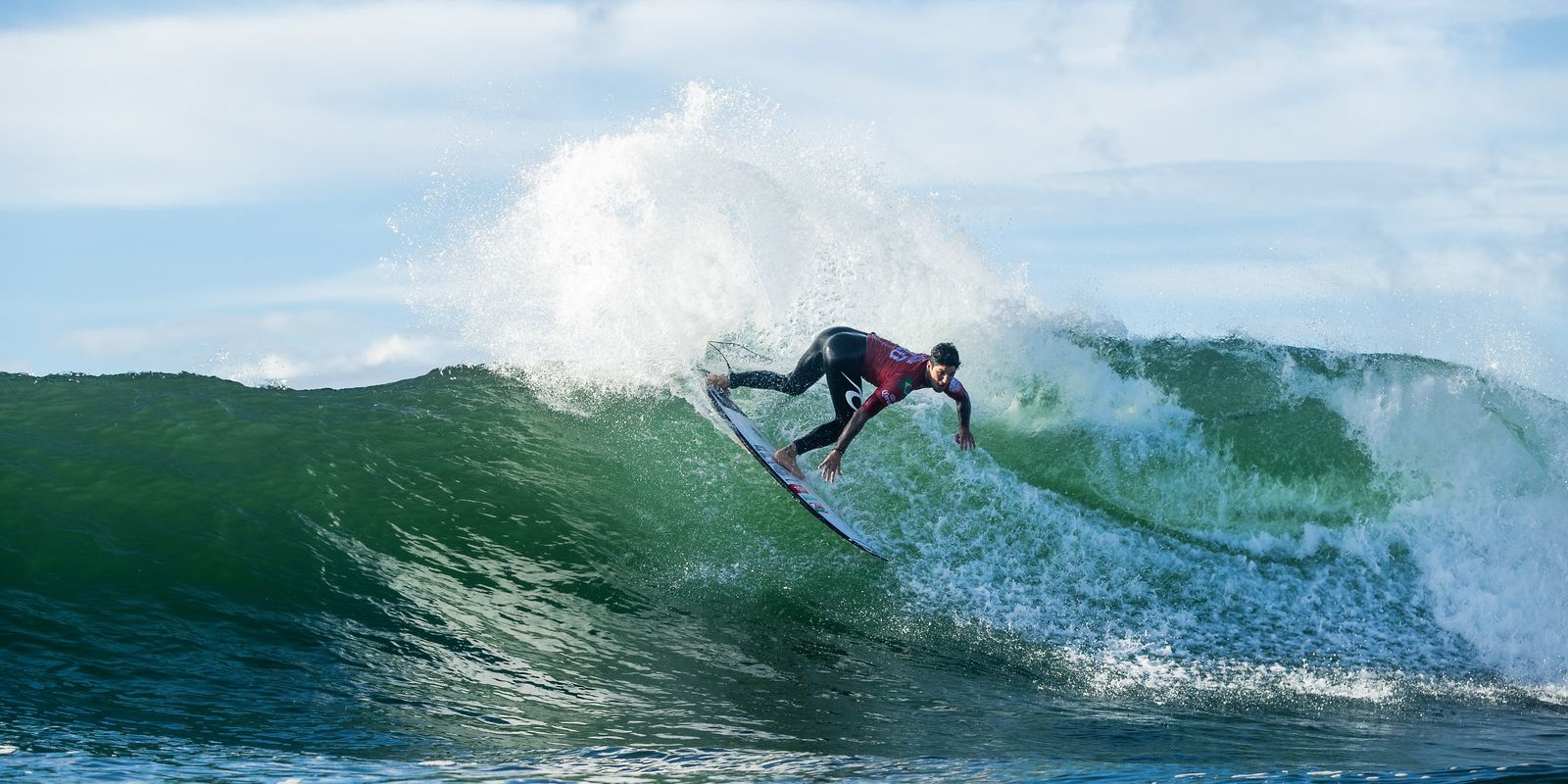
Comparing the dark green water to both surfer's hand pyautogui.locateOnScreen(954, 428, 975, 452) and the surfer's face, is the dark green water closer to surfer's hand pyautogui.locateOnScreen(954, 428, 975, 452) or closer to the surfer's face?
surfer's hand pyautogui.locateOnScreen(954, 428, 975, 452)

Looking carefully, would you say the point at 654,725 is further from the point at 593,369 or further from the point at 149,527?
the point at 593,369

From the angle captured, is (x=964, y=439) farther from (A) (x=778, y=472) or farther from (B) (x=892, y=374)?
(A) (x=778, y=472)

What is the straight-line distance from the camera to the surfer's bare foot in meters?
7.92

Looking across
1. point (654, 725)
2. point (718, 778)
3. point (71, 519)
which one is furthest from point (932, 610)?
point (71, 519)

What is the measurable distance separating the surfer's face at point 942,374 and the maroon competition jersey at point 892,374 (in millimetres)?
38

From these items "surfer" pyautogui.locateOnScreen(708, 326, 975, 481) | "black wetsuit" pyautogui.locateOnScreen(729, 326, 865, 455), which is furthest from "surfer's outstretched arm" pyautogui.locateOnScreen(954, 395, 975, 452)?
"black wetsuit" pyautogui.locateOnScreen(729, 326, 865, 455)

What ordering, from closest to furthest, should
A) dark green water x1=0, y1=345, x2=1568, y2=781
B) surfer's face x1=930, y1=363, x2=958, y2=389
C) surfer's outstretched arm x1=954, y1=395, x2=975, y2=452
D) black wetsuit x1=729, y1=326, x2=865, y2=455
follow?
dark green water x1=0, y1=345, x2=1568, y2=781 → surfer's face x1=930, y1=363, x2=958, y2=389 → surfer's outstretched arm x1=954, y1=395, x2=975, y2=452 → black wetsuit x1=729, y1=326, x2=865, y2=455

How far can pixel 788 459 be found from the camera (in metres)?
7.93

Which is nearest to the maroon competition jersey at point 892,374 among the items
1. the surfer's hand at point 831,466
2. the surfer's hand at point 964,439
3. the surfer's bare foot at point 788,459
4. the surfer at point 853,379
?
the surfer at point 853,379

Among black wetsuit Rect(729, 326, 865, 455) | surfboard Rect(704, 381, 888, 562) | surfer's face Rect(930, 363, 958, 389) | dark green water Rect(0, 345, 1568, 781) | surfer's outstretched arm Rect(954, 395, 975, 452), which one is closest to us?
dark green water Rect(0, 345, 1568, 781)

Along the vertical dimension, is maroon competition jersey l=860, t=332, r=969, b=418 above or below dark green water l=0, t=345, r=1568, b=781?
above

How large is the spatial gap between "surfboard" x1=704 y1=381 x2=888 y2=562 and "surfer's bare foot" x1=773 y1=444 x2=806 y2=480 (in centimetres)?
3

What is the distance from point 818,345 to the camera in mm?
8008

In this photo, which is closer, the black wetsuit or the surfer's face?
the surfer's face
